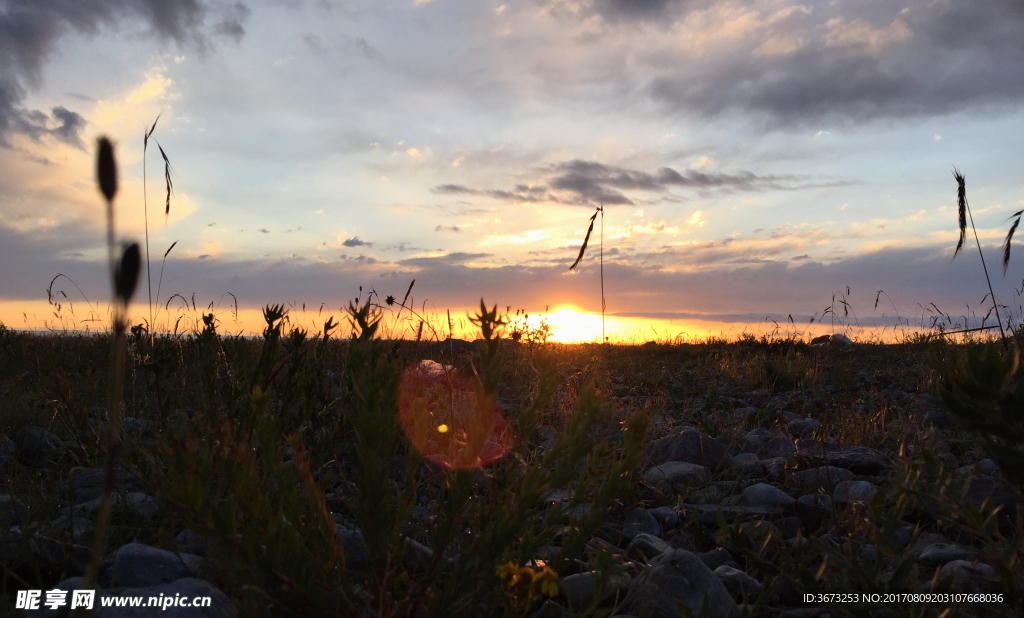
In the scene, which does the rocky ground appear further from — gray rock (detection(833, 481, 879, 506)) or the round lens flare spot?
the round lens flare spot

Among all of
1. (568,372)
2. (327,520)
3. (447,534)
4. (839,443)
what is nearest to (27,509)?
(327,520)

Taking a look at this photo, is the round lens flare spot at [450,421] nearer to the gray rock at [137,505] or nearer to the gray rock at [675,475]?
the gray rock at [675,475]

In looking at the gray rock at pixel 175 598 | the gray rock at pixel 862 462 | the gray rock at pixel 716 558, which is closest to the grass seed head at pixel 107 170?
the gray rock at pixel 175 598

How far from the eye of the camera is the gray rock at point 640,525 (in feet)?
7.78

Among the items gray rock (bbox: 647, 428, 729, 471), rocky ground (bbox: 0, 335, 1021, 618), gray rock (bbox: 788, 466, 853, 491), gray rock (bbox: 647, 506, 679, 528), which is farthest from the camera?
gray rock (bbox: 647, 428, 729, 471)

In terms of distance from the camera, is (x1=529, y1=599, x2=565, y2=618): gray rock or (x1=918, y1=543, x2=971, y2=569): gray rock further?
(x1=918, y1=543, x2=971, y2=569): gray rock

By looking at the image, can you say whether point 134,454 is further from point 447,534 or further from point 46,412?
point 46,412

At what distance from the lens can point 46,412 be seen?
3.72 meters

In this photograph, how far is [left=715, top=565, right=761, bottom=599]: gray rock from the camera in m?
1.84

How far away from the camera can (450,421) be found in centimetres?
316

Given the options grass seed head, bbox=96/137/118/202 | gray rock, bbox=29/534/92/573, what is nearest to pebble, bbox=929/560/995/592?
grass seed head, bbox=96/137/118/202

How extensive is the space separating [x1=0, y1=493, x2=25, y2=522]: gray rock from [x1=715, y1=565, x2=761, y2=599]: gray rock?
7.83 feet

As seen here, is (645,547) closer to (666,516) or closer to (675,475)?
(666,516)

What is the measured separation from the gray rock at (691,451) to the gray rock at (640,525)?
84 centimetres
